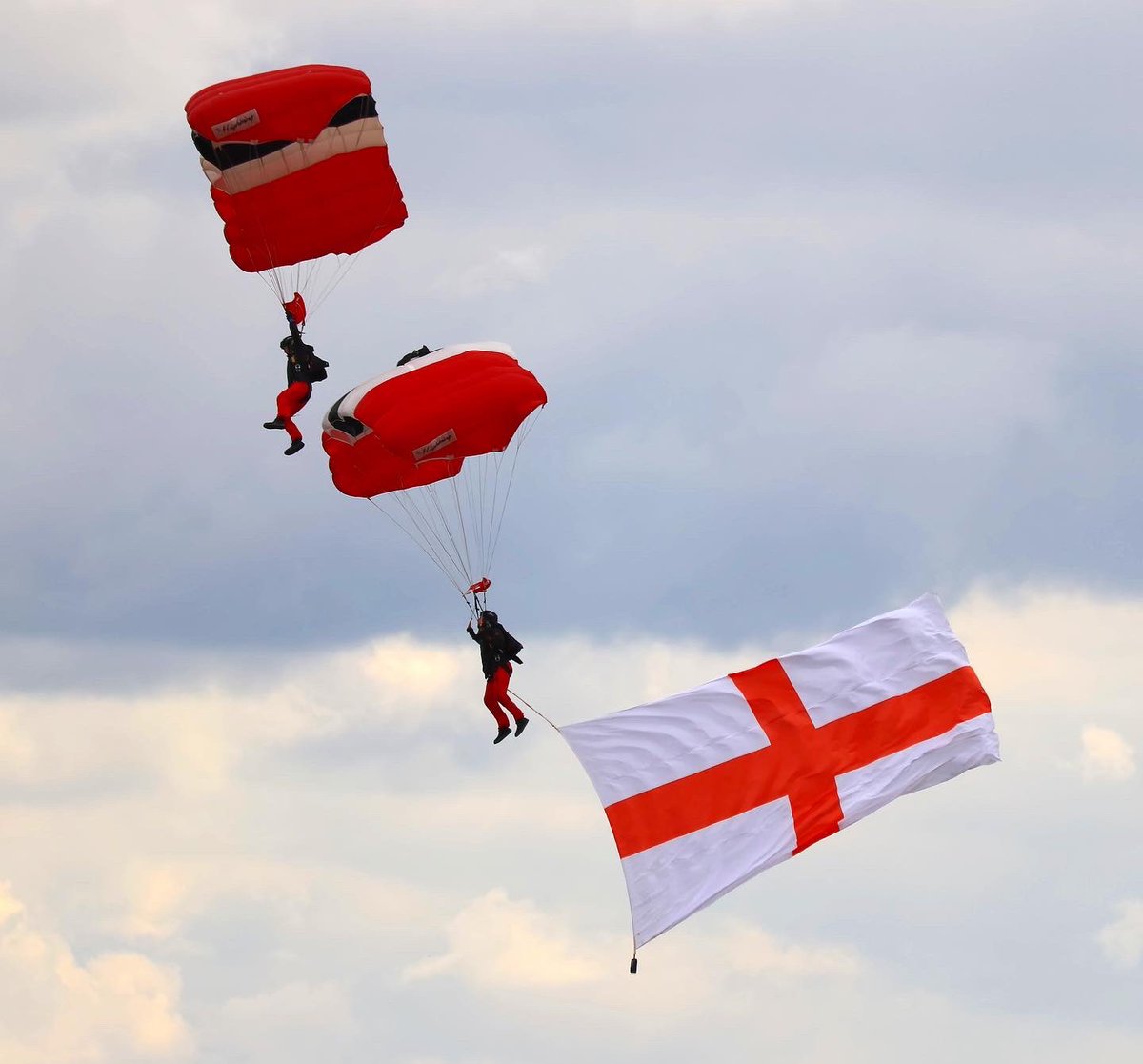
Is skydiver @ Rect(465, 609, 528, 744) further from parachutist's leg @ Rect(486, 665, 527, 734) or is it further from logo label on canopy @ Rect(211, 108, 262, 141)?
logo label on canopy @ Rect(211, 108, 262, 141)

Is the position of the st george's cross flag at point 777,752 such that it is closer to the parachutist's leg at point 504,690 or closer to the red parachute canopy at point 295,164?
the parachutist's leg at point 504,690

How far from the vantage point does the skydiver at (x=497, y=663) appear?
136 ft

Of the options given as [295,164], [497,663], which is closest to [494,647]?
[497,663]

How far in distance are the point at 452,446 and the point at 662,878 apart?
21.8 ft

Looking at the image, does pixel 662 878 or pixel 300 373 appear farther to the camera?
pixel 300 373

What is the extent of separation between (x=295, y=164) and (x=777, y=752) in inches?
421

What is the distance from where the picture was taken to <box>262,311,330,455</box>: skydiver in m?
43.0

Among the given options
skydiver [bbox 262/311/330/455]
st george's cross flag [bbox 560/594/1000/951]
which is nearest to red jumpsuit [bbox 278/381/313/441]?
skydiver [bbox 262/311/330/455]

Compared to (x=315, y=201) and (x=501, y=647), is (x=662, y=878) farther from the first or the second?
(x=315, y=201)

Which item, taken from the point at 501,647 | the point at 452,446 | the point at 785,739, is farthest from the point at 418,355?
the point at 785,739

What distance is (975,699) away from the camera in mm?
43000

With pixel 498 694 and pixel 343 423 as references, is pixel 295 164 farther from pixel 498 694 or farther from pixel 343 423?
pixel 498 694

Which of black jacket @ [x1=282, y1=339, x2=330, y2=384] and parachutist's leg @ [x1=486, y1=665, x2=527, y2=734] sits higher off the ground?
black jacket @ [x1=282, y1=339, x2=330, y2=384]

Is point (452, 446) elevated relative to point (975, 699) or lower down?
elevated
